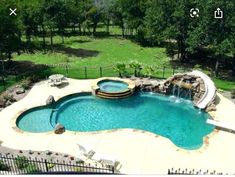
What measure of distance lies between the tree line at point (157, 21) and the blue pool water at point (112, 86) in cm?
1015

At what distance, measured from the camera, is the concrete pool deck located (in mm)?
24158

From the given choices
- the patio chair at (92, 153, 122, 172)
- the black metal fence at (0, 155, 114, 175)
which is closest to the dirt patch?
the black metal fence at (0, 155, 114, 175)

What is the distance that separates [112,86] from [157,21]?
1262 cm

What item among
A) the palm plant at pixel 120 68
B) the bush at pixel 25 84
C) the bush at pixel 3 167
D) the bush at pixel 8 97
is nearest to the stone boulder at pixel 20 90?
the bush at pixel 25 84

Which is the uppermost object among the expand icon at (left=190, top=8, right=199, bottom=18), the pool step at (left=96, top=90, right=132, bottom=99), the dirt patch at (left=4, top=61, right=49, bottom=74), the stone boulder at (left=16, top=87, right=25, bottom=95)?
the expand icon at (left=190, top=8, right=199, bottom=18)

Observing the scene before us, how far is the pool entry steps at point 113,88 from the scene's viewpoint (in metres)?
36.9

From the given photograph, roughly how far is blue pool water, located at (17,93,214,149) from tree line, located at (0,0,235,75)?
9.81 metres

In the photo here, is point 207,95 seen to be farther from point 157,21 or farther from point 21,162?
point 21,162

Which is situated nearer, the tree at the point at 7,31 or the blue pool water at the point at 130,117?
the blue pool water at the point at 130,117

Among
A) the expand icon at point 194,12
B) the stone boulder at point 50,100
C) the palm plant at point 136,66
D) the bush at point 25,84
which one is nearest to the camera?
the stone boulder at point 50,100

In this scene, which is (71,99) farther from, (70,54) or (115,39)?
(115,39)

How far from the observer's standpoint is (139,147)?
26297 millimetres

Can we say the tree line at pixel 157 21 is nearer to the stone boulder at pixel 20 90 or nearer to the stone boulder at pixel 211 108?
the stone boulder at pixel 211 108

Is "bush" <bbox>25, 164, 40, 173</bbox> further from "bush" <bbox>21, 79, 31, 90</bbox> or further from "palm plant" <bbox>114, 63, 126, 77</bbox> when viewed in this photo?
"palm plant" <bbox>114, 63, 126, 77</bbox>
